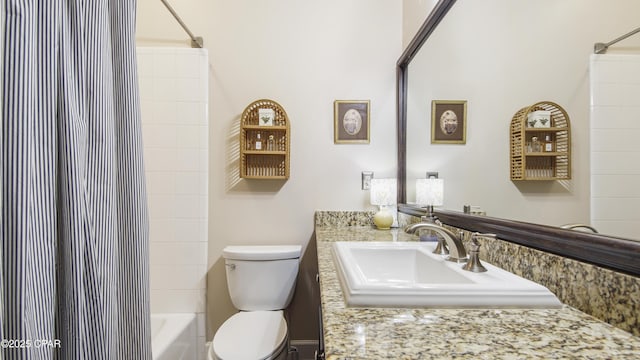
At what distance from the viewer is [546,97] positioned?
2.39ft

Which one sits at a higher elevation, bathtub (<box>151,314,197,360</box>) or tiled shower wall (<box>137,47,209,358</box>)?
tiled shower wall (<box>137,47,209,358</box>)

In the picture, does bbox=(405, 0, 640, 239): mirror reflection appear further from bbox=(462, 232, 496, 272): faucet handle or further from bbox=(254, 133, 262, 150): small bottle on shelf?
bbox=(254, 133, 262, 150): small bottle on shelf

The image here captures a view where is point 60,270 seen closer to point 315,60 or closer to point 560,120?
point 560,120

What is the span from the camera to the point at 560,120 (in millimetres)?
695

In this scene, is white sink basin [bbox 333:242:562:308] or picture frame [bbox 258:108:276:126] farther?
picture frame [bbox 258:108:276:126]

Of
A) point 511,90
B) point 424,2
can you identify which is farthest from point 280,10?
point 511,90

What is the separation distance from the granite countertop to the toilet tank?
1.03 m

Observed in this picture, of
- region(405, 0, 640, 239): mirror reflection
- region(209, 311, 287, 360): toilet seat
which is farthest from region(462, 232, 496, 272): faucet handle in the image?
region(209, 311, 287, 360): toilet seat

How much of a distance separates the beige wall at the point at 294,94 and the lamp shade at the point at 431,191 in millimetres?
463

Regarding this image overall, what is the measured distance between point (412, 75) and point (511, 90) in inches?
37.7

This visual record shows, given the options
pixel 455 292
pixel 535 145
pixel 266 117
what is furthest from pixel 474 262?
pixel 266 117

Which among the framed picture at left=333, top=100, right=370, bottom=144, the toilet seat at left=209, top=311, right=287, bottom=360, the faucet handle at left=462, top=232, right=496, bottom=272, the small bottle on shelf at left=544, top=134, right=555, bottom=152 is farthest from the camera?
the framed picture at left=333, top=100, right=370, bottom=144

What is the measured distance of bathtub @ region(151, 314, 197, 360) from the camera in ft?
4.56

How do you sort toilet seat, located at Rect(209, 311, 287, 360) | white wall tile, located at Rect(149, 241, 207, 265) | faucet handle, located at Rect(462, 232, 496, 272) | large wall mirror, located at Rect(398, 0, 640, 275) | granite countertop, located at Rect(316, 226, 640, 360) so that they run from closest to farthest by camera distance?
granite countertop, located at Rect(316, 226, 640, 360) → large wall mirror, located at Rect(398, 0, 640, 275) → faucet handle, located at Rect(462, 232, 496, 272) → toilet seat, located at Rect(209, 311, 287, 360) → white wall tile, located at Rect(149, 241, 207, 265)
